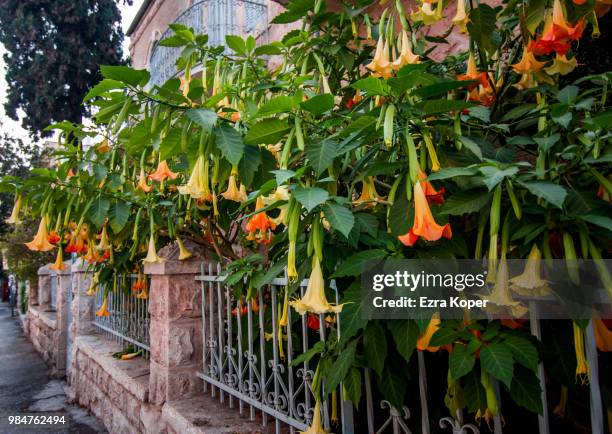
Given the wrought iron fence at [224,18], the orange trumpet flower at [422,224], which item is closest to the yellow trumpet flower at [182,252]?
the orange trumpet flower at [422,224]

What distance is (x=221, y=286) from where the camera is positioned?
268cm

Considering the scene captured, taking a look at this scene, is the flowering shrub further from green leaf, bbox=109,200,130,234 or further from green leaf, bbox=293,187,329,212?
green leaf, bbox=109,200,130,234

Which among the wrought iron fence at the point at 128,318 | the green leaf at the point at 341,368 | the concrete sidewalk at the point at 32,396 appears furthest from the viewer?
the concrete sidewalk at the point at 32,396

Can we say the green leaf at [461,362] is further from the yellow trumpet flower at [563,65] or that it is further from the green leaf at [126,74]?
the green leaf at [126,74]

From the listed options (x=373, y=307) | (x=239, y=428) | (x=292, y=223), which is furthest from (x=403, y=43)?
(x=239, y=428)

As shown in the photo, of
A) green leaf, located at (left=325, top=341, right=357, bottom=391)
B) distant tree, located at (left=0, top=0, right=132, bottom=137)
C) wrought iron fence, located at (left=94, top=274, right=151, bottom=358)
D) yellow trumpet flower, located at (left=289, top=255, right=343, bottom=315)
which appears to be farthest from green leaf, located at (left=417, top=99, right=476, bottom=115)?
distant tree, located at (left=0, top=0, right=132, bottom=137)

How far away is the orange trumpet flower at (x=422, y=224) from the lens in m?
0.98

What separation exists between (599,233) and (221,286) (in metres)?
2.12

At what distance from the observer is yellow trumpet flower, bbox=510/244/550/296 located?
0.95 m

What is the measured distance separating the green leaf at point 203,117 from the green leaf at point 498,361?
0.95 m

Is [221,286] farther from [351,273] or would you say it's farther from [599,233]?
[599,233]

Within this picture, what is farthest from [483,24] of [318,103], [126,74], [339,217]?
[126,74]

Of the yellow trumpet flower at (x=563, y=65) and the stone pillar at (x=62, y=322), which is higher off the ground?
the yellow trumpet flower at (x=563, y=65)

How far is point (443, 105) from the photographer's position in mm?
1071
